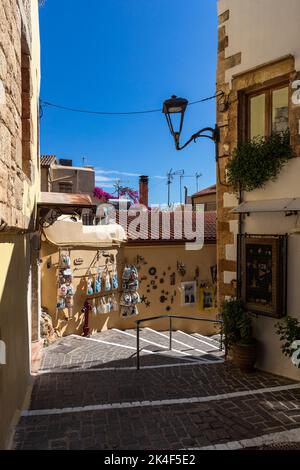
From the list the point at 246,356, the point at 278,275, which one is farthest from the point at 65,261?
the point at 278,275

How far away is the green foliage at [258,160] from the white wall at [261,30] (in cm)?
118

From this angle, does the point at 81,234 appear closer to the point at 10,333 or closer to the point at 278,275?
the point at 278,275

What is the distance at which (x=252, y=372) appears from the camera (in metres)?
6.24

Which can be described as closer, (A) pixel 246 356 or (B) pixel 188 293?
(A) pixel 246 356

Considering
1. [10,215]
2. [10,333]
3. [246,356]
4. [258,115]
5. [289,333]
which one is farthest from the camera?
[258,115]

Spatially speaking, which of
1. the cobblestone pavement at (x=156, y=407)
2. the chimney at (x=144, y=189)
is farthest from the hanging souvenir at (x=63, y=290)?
the chimney at (x=144, y=189)

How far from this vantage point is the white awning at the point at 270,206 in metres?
5.52

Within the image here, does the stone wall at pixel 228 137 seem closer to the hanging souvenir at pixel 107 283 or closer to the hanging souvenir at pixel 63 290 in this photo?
the hanging souvenir at pixel 63 290

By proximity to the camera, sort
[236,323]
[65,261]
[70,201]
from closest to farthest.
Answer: [236,323] < [70,201] < [65,261]

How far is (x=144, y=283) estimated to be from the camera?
1267cm

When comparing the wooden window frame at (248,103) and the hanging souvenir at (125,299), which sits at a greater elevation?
the wooden window frame at (248,103)

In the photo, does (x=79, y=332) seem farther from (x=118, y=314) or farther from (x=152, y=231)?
(x=152, y=231)

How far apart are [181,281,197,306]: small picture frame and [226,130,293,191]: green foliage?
725cm

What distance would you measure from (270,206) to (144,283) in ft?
24.5
